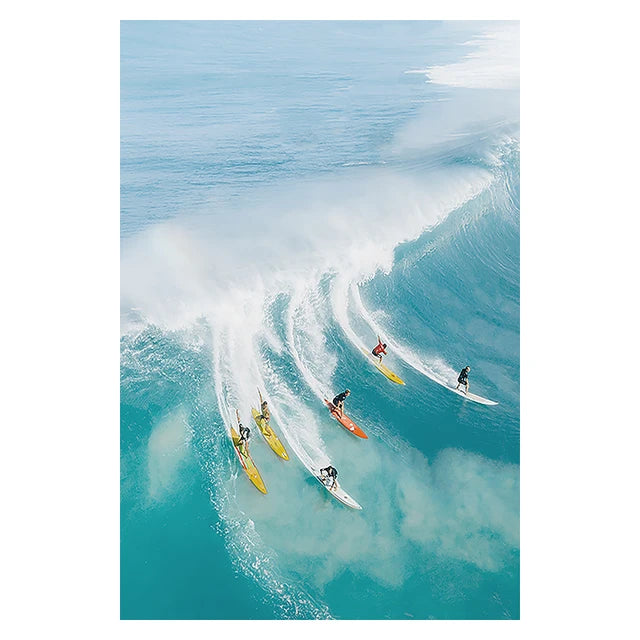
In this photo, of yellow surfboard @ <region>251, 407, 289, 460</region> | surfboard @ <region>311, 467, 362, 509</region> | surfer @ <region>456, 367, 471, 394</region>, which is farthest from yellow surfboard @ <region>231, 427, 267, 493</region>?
surfer @ <region>456, 367, 471, 394</region>

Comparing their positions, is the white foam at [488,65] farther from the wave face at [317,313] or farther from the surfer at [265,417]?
the surfer at [265,417]

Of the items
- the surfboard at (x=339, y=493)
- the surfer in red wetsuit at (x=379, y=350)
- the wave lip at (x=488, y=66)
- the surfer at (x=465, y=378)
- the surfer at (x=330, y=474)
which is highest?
the wave lip at (x=488, y=66)

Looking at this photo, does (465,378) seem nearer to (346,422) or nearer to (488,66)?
(346,422)

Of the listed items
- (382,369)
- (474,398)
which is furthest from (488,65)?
(474,398)

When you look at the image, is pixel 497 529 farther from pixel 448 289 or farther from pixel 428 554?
pixel 448 289

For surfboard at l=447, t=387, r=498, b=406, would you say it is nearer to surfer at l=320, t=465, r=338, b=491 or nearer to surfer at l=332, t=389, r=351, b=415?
surfer at l=332, t=389, r=351, b=415

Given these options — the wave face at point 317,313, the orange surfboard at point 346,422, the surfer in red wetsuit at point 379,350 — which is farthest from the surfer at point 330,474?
the surfer in red wetsuit at point 379,350
